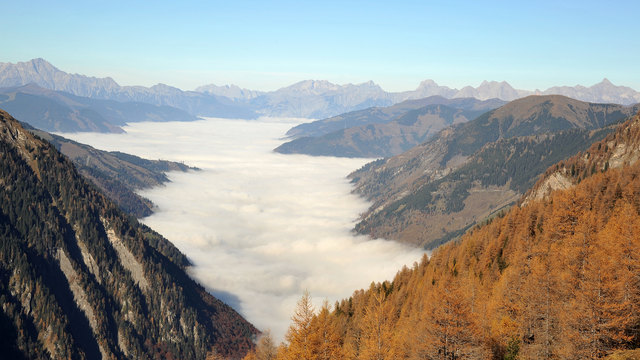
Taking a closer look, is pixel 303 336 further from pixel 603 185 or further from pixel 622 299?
pixel 603 185

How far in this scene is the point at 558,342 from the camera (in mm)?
61156

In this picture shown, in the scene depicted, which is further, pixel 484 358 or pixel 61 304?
pixel 61 304

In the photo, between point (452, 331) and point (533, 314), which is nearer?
point (452, 331)

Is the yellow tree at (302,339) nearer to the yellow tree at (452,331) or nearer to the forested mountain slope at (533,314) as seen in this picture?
the forested mountain slope at (533,314)

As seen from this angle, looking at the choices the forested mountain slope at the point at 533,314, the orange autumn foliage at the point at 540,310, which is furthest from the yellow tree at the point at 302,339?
the orange autumn foliage at the point at 540,310

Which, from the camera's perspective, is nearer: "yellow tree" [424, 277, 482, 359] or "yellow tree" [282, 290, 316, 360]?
"yellow tree" [282, 290, 316, 360]

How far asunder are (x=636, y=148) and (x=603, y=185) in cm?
7256

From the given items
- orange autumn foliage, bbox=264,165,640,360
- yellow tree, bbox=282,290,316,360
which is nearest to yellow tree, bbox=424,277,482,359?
orange autumn foliage, bbox=264,165,640,360

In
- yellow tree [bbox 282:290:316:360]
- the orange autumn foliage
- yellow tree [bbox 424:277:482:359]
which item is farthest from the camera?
the orange autumn foliage

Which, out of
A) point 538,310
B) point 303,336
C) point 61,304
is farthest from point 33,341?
point 538,310

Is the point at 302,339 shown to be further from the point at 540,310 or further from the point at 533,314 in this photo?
the point at 540,310

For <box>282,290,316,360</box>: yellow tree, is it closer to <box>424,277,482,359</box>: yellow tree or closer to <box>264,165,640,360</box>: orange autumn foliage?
<box>264,165,640,360</box>: orange autumn foliage

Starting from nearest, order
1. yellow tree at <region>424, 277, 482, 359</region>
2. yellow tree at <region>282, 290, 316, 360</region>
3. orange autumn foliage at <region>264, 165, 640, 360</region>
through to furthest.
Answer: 1. yellow tree at <region>282, 290, 316, 360</region>
2. yellow tree at <region>424, 277, 482, 359</region>
3. orange autumn foliage at <region>264, 165, 640, 360</region>

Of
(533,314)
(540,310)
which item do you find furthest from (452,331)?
(540,310)
